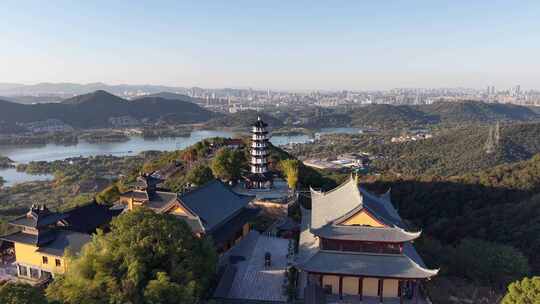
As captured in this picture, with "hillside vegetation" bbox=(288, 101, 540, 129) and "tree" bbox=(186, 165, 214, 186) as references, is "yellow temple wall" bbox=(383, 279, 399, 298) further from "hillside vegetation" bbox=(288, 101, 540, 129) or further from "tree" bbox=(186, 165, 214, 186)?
"hillside vegetation" bbox=(288, 101, 540, 129)

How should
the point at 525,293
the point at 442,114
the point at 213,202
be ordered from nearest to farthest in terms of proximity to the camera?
the point at 525,293 < the point at 213,202 < the point at 442,114

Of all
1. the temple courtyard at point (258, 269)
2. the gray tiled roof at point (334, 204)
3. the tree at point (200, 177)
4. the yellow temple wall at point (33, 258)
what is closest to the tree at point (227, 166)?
the tree at point (200, 177)

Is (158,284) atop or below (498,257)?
atop

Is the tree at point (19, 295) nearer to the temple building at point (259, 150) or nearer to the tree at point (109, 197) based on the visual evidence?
the tree at point (109, 197)

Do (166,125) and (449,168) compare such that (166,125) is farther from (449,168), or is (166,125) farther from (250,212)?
(250,212)

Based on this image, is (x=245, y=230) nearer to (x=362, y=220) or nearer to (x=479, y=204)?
(x=362, y=220)

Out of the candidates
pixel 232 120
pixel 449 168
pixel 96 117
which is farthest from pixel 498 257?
pixel 96 117

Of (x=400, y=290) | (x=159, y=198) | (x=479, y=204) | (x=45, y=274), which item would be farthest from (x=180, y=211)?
(x=479, y=204)
